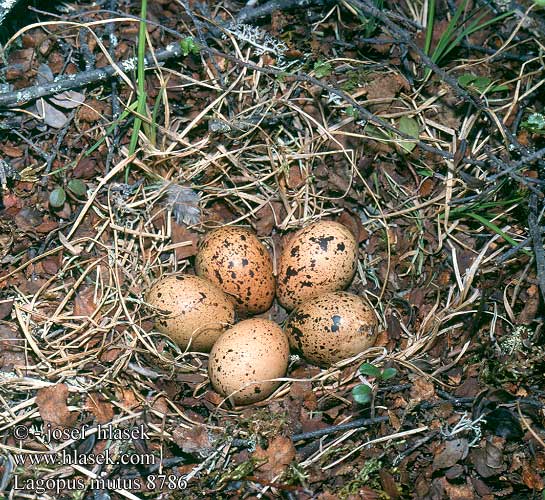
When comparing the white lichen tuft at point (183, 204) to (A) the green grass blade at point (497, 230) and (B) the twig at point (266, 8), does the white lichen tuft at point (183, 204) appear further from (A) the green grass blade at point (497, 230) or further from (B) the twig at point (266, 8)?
(A) the green grass blade at point (497, 230)

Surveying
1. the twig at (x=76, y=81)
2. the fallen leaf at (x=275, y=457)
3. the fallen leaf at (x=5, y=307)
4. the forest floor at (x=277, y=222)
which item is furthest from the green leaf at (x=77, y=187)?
the fallen leaf at (x=275, y=457)

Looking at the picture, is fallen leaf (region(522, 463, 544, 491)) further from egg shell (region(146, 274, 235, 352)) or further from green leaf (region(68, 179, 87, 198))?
green leaf (region(68, 179, 87, 198))

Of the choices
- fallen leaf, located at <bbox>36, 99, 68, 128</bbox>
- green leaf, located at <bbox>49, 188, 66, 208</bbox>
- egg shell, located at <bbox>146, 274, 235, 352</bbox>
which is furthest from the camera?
fallen leaf, located at <bbox>36, 99, 68, 128</bbox>

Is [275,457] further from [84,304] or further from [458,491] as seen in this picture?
[84,304]

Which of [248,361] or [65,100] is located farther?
[65,100]

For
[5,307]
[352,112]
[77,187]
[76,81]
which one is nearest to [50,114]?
[76,81]

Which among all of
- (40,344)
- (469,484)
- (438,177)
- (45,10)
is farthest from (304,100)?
(469,484)

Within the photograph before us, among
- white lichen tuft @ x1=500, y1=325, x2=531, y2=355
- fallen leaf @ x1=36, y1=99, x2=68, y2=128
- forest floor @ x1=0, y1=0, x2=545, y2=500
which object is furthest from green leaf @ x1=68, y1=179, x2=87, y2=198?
white lichen tuft @ x1=500, y1=325, x2=531, y2=355
